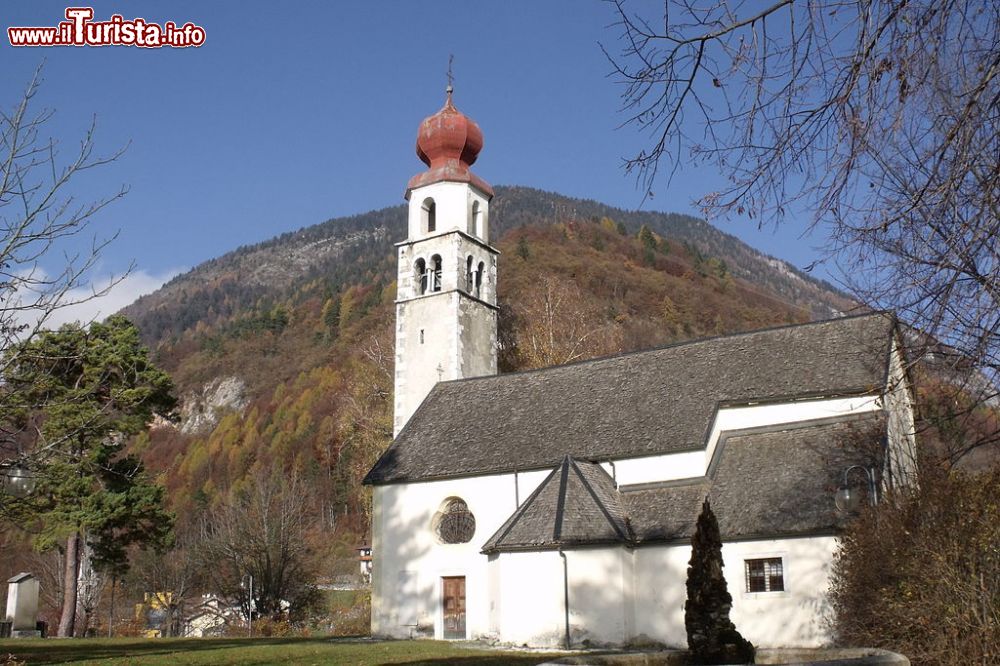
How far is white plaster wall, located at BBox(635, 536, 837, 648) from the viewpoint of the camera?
1891 cm

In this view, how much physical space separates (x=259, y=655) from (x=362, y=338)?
66140mm

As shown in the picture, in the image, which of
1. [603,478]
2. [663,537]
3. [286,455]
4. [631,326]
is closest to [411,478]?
[603,478]

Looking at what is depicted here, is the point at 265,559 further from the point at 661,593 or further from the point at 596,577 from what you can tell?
the point at 661,593

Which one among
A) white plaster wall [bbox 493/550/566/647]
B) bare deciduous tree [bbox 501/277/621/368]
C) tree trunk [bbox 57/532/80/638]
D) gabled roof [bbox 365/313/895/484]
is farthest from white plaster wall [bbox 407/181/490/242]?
tree trunk [bbox 57/532/80/638]

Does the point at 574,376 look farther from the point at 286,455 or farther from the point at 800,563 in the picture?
the point at 286,455

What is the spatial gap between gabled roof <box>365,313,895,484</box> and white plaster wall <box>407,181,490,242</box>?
636 cm

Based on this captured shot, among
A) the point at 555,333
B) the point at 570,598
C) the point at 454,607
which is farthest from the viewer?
the point at 555,333

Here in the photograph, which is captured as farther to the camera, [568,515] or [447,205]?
[447,205]

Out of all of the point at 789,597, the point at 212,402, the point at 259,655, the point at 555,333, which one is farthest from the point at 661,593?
the point at 212,402

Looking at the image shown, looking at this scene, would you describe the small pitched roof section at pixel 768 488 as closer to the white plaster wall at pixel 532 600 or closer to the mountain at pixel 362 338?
the white plaster wall at pixel 532 600

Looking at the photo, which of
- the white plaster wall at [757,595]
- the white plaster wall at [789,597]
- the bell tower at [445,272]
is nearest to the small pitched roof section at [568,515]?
the white plaster wall at [757,595]

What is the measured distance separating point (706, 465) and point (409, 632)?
31.5ft

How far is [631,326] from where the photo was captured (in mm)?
65562

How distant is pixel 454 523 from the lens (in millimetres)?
25516
